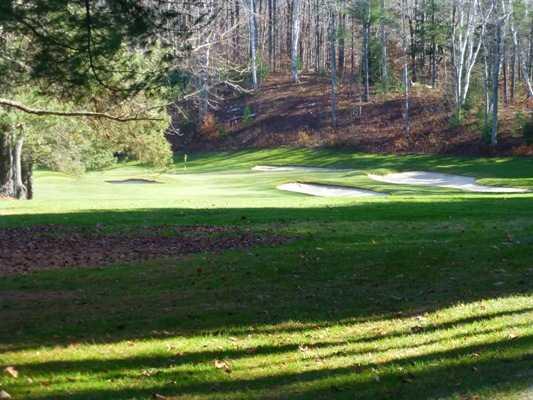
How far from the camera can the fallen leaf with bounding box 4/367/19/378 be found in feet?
21.3

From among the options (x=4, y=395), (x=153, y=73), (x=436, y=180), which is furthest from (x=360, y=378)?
(x=436, y=180)

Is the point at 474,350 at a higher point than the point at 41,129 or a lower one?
lower

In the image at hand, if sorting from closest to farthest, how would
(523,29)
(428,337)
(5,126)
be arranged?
(428,337) < (5,126) < (523,29)

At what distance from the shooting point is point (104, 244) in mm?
15766

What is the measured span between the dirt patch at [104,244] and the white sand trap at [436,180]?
2044 cm

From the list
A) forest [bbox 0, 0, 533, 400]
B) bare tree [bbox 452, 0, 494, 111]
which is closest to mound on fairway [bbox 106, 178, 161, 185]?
forest [bbox 0, 0, 533, 400]

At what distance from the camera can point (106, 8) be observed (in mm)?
9914

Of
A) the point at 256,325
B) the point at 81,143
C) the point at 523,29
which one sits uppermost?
the point at 523,29

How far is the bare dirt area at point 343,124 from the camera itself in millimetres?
51875

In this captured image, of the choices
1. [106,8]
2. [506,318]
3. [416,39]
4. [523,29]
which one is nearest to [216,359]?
[506,318]

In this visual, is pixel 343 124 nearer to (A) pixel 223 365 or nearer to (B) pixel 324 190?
(B) pixel 324 190

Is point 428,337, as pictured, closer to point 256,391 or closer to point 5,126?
point 256,391

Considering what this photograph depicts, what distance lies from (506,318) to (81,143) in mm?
24461

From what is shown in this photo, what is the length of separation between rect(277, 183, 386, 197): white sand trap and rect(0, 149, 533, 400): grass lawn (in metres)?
16.0
